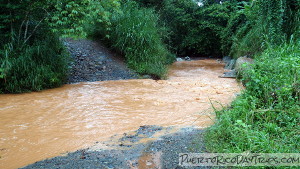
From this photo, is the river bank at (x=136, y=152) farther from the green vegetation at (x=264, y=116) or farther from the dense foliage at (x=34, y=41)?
the dense foliage at (x=34, y=41)

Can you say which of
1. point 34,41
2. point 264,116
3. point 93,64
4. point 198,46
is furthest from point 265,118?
point 198,46

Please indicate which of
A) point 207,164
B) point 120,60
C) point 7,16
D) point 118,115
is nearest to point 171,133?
point 207,164

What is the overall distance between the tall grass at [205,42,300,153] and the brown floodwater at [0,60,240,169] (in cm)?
51

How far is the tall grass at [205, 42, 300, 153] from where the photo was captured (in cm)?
246

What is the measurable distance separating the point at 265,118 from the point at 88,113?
10.3 ft

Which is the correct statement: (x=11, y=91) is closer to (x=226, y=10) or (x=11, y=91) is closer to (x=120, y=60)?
(x=120, y=60)

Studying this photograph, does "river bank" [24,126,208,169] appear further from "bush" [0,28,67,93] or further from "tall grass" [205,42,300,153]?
"bush" [0,28,67,93]

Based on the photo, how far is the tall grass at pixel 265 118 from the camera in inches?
96.7

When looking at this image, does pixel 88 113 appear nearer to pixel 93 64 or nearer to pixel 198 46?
pixel 93 64

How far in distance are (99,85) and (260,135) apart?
558 cm

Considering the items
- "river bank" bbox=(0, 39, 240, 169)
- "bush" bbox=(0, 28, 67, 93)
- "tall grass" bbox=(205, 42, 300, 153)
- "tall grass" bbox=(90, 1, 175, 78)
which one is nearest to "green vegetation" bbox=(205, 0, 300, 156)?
"tall grass" bbox=(205, 42, 300, 153)

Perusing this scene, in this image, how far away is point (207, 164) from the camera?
239cm

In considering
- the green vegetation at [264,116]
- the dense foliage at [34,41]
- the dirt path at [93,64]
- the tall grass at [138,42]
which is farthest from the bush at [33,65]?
the green vegetation at [264,116]

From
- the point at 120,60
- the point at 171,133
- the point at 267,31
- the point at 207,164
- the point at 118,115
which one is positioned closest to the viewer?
the point at 207,164
